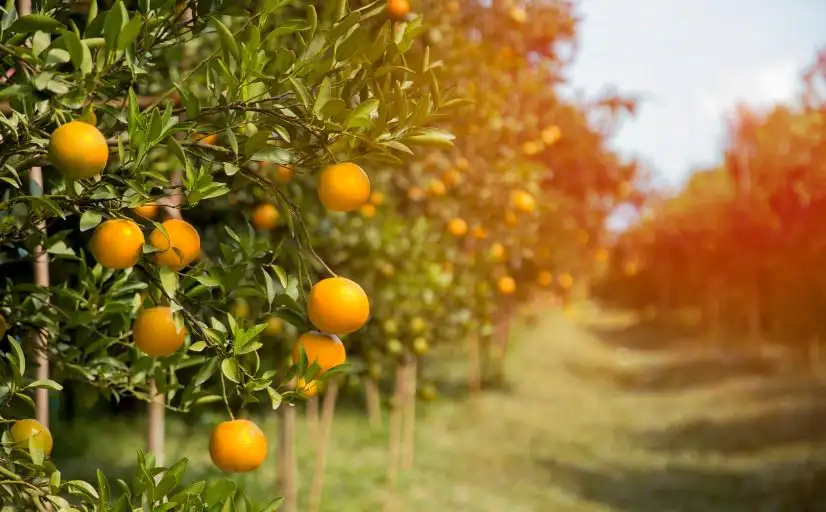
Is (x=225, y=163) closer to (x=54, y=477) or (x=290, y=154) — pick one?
(x=290, y=154)

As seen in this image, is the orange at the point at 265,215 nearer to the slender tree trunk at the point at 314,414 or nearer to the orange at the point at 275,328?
the orange at the point at 275,328

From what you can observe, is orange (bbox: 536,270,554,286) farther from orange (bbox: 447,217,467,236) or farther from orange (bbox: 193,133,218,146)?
orange (bbox: 193,133,218,146)

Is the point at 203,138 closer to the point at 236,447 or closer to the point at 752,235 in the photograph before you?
the point at 236,447

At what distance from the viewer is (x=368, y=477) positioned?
679 cm

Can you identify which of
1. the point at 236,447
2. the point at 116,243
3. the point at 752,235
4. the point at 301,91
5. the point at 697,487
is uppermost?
the point at 752,235

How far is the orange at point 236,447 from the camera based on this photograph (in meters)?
1.55

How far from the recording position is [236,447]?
1552mm

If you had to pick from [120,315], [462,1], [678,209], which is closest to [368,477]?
[462,1]

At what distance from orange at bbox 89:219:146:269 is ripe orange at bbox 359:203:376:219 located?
298 centimetres

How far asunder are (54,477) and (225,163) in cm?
61

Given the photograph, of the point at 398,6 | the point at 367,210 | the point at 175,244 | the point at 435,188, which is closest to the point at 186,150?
the point at 175,244

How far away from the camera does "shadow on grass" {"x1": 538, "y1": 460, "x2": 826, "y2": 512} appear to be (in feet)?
22.4

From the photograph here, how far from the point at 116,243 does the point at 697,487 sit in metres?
7.00

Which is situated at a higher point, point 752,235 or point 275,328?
point 752,235
